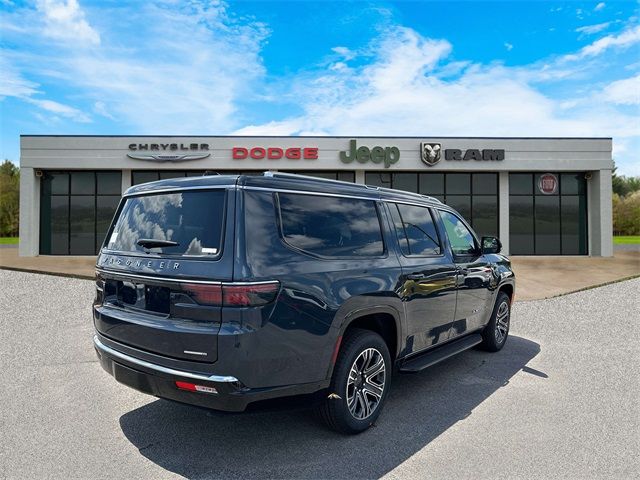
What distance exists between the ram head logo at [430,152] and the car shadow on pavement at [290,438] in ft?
62.0

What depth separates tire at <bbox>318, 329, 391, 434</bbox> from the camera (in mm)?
3305

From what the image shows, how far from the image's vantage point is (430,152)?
874 inches

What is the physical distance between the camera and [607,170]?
23094mm

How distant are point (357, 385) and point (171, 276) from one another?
5.66 feet

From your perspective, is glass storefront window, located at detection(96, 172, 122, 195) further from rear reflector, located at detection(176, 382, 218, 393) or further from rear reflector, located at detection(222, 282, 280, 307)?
rear reflector, located at detection(222, 282, 280, 307)

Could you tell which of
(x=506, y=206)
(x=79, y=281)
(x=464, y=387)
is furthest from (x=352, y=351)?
(x=506, y=206)

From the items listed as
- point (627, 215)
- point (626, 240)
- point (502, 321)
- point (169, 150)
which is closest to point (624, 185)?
point (627, 215)

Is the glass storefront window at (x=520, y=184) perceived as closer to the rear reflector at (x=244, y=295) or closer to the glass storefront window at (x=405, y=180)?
the glass storefront window at (x=405, y=180)

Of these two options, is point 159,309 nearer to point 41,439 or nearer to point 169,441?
point 169,441

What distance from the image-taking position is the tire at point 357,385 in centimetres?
330

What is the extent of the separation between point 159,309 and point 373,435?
6.44ft

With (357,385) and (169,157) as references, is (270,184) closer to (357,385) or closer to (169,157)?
(357,385)

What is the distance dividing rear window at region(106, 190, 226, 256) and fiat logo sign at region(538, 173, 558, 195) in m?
24.4

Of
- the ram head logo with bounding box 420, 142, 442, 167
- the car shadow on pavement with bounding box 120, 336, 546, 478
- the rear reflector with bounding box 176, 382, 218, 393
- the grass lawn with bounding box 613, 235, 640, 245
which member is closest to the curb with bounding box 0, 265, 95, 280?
the car shadow on pavement with bounding box 120, 336, 546, 478
